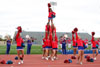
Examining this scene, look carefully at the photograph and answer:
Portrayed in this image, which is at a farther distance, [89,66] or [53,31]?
[53,31]

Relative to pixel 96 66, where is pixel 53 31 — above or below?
above

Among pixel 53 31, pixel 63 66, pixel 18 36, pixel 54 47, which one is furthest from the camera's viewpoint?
pixel 53 31

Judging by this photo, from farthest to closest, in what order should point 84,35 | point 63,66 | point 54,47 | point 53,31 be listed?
1. point 84,35
2. point 53,31
3. point 54,47
4. point 63,66

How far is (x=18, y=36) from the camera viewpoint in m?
9.36

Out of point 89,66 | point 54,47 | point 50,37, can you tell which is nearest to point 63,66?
point 89,66

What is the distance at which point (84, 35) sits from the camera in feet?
191

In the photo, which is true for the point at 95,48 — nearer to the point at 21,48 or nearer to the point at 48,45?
the point at 48,45

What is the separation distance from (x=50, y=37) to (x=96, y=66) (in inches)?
174

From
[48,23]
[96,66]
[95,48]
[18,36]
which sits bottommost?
[96,66]

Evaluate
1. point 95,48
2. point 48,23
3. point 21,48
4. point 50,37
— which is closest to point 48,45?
point 50,37

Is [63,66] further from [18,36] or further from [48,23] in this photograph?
[48,23]

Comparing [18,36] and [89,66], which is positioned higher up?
[18,36]

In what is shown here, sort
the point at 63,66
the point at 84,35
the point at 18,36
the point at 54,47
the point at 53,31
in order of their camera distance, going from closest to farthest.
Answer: the point at 63,66, the point at 18,36, the point at 54,47, the point at 53,31, the point at 84,35

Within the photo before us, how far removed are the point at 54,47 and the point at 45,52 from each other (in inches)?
61.1
